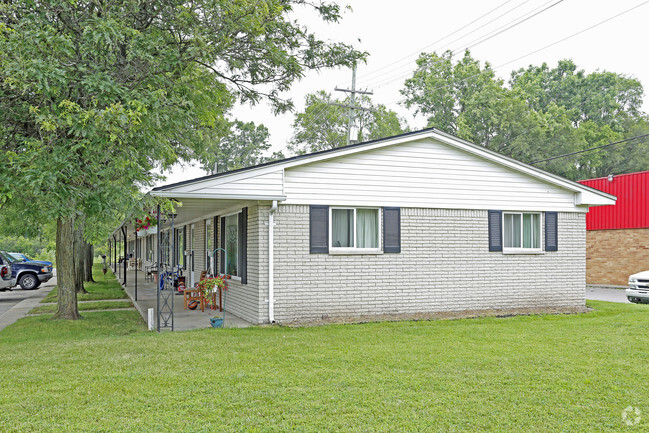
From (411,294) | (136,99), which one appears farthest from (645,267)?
(136,99)

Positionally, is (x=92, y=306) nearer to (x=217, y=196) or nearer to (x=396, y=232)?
(x=217, y=196)

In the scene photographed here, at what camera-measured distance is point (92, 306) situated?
→ 606 inches

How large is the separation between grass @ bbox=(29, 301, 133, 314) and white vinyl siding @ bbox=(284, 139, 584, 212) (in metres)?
7.30

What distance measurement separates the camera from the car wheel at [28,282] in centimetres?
2284

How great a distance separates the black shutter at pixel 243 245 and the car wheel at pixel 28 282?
50.0ft

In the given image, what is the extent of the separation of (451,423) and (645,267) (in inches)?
789

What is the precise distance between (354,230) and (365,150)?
68.6 inches

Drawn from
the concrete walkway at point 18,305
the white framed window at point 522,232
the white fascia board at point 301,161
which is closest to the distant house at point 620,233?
the white framed window at point 522,232

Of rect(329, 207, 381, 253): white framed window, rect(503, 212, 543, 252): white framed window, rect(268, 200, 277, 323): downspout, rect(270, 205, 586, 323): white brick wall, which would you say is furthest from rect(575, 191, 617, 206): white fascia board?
rect(268, 200, 277, 323): downspout

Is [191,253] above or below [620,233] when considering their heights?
below

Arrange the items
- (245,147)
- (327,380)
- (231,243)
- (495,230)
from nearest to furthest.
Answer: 1. (327,380)
2. (495,230)
3. (231,243)
4. (245,147)

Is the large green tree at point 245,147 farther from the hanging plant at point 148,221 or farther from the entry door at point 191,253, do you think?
the hanging plant at point 148,221

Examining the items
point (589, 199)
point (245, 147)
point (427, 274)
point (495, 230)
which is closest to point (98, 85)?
point (427, 274)

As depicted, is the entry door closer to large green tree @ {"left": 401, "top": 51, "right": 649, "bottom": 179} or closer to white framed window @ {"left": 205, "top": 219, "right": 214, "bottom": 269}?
white framed window @ {"left": 205, "top": 219, "right": 214, "bottom": 269}
